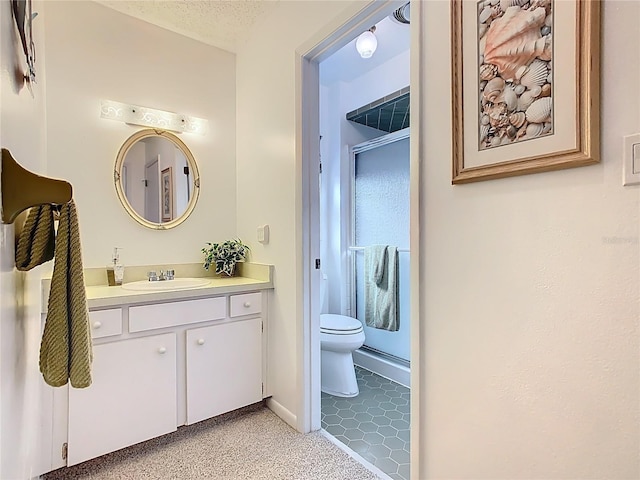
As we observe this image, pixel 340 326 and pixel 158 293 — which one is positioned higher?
pixel 158 293

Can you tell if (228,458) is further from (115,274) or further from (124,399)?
(115,274)

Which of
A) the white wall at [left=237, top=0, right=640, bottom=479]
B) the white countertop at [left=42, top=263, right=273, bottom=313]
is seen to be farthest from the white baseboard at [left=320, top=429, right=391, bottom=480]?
the white countertop at [left=42, top=263, right=273, bottom=313]

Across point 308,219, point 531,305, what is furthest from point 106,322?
point 531,305

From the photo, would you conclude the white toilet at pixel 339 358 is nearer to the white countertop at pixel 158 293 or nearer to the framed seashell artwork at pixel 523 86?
the white countertop at pixel 158 293

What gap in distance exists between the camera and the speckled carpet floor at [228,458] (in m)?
1.60

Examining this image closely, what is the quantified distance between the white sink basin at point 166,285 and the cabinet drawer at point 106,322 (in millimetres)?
203

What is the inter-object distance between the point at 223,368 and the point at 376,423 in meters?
0.94

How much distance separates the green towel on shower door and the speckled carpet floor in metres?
A: 1.07

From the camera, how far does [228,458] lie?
1720mm

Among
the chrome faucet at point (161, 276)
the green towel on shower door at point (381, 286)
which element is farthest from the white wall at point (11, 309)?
the green towel on shower door at point (381, 286)

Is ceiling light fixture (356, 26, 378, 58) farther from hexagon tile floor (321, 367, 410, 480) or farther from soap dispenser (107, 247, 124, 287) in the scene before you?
hexagon tile floor (321, 367, 410, 480)

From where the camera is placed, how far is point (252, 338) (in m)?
2.12

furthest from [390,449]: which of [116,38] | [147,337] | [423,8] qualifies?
[116,38]

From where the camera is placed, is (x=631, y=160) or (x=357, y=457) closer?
(x=631, y=160)
